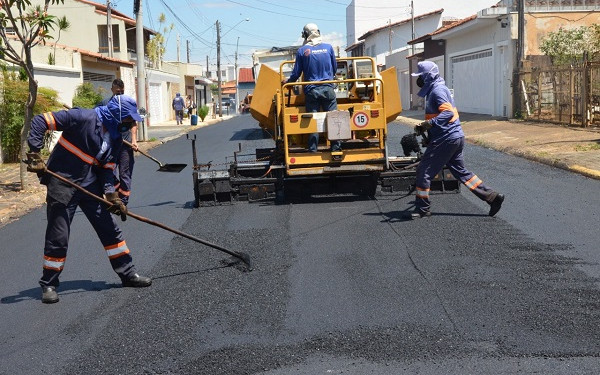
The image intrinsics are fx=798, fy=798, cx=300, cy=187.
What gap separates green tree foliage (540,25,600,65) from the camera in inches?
954

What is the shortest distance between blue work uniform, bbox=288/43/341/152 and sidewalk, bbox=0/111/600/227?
426cm

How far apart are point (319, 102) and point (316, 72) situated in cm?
42

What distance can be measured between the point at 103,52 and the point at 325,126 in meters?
36.9

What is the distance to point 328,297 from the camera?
231 inches

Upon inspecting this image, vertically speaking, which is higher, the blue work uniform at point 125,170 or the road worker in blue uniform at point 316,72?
→ the road worker in blue uniform at point 316,72

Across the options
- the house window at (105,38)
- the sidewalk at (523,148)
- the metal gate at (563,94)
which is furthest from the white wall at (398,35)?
the sidewalk at (523,148)

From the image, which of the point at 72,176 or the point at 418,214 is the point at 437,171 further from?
the point at 72,176

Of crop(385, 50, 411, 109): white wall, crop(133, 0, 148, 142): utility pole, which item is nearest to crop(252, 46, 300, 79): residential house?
crop(133, 0, 148, 142): utility pole

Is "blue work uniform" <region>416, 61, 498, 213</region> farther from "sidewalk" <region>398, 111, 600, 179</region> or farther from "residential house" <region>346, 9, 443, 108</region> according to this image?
"residential house" <region>346, 9, 443, 108</region>

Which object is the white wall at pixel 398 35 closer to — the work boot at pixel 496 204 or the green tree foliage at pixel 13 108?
the green tree foliage at pixel 13 108

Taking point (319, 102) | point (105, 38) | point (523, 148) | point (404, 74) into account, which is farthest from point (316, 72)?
point (404, 74)

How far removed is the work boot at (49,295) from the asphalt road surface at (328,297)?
7 centimetres

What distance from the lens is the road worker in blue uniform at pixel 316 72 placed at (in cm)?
1038

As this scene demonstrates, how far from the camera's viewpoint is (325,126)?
33.7ft
